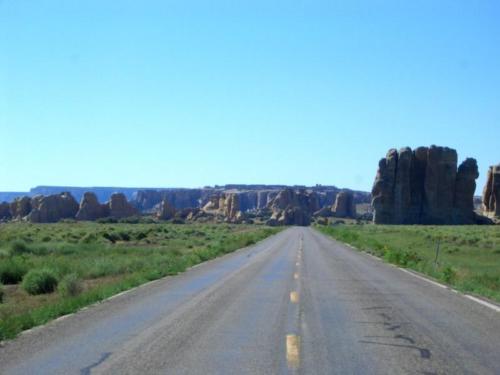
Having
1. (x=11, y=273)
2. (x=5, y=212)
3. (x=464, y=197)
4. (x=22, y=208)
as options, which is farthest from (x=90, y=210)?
(x=11, y=273)

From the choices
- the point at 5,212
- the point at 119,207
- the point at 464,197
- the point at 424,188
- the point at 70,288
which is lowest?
the point at 5,212

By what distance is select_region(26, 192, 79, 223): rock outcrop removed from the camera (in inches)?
5453

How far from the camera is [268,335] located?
10039 millimetres

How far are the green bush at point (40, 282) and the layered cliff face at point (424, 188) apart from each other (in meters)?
114

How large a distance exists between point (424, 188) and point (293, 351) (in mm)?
125735

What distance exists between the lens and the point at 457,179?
12988cm

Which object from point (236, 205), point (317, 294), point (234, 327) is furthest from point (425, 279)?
point (236, 205)

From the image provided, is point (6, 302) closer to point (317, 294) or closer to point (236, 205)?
point (317, 294)

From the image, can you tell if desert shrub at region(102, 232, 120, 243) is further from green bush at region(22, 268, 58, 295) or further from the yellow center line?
the yellow center line

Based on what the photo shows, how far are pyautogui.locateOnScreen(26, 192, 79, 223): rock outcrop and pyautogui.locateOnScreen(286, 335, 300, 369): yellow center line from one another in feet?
441

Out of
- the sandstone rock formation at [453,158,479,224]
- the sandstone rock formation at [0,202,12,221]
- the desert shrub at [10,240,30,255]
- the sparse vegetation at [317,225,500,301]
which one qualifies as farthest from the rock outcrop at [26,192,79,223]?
the desert shrub at [10,240,30,255]

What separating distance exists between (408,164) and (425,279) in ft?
377

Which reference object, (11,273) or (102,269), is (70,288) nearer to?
(11,273)

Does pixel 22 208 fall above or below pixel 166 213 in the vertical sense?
below
